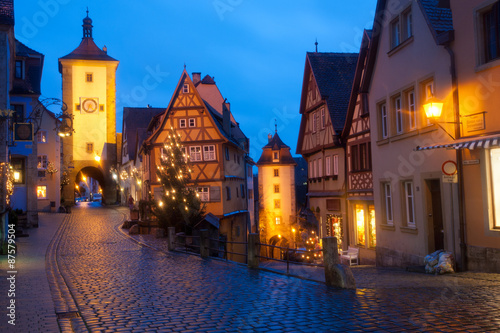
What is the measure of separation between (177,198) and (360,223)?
29.4 feet

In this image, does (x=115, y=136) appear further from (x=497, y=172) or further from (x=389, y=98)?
(x=497, y=172)

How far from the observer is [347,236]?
2427 cm

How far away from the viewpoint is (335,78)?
27.1 m

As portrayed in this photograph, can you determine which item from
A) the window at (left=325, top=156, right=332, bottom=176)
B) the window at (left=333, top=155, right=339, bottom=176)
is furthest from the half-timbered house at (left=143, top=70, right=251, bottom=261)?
the window at (left=333, top=155, right=339, bottom=176)

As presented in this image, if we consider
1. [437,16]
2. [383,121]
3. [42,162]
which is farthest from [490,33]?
[42,162]

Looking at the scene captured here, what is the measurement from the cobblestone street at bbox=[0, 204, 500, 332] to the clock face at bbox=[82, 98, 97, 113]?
4632cm

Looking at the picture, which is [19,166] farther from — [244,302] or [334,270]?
[244,302]

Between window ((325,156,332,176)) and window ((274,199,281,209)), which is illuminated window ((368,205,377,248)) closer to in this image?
window ((325,156,332,176))

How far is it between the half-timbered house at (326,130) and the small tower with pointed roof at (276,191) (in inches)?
905

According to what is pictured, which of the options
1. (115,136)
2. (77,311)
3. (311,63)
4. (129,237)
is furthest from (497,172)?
(115,136)

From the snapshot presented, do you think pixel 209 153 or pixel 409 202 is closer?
pixel 409 202

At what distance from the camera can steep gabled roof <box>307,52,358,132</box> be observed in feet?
83.9

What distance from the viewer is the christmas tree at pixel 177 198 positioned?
84.8 feet

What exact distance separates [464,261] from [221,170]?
21.9 meters
